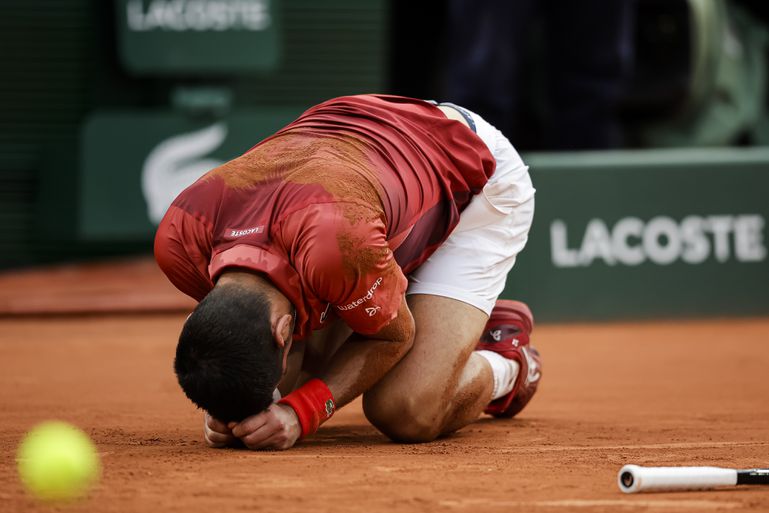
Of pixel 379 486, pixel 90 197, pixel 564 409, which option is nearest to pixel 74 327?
pixel 90 197

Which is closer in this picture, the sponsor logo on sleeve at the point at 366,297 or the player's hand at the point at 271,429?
the sponsor logo on sleeve at the point at 366,297

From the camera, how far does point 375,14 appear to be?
8.61 metres

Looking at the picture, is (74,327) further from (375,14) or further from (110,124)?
(375,14)

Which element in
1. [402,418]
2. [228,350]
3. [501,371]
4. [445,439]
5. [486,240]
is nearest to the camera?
[228,350]

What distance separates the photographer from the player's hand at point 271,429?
3.29m

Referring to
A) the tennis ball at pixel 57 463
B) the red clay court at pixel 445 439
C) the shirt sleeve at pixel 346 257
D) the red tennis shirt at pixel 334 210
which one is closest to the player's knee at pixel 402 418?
the red clay court at pixel 445 439

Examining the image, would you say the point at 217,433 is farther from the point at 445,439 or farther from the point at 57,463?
the point at 445,439

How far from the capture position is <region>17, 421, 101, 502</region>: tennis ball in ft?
9.49

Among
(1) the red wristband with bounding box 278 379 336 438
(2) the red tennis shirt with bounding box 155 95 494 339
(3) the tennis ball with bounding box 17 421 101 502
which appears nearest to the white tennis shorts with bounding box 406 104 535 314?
(2) the red tennis shirt with bounding box 155 95 494 339

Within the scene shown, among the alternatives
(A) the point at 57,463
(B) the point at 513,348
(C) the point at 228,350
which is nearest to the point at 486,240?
(B) the point at 513,348

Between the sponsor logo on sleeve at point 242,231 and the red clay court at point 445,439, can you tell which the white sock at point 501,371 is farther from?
the sponsor logo on sleeve at point 242,231

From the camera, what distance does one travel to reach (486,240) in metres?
4.02

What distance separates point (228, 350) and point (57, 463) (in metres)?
0.56

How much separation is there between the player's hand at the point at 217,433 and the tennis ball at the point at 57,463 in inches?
11.7
